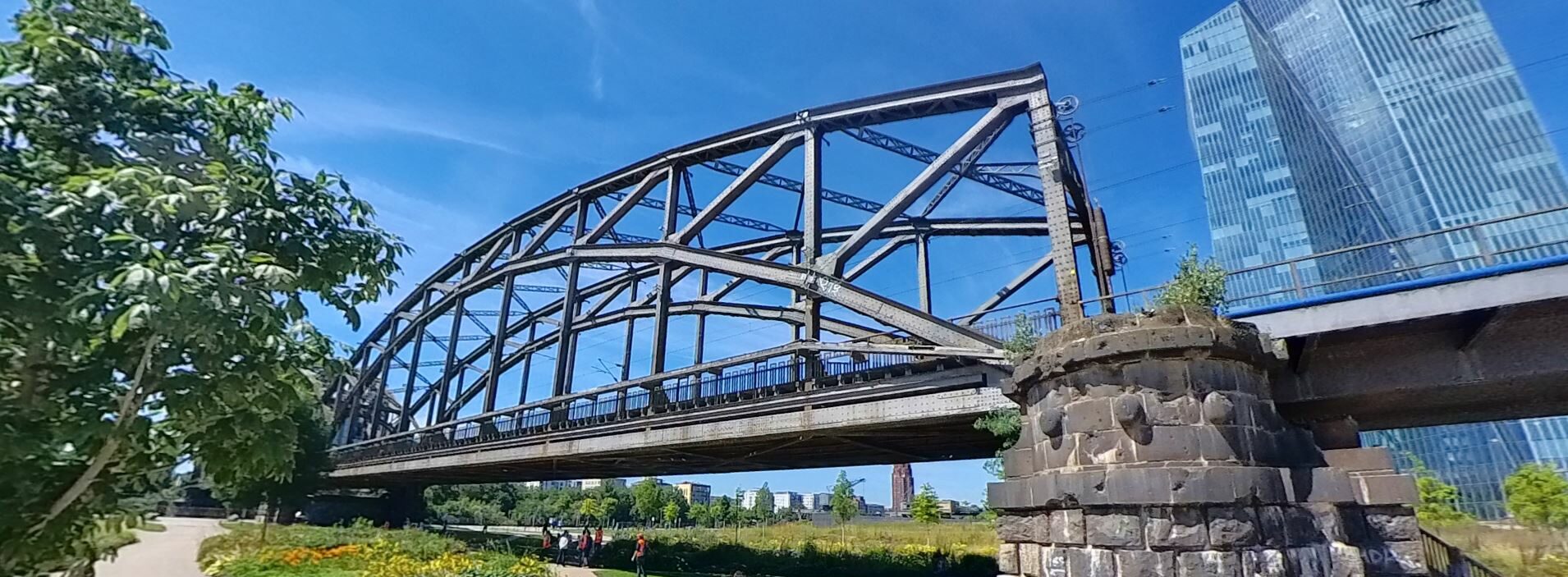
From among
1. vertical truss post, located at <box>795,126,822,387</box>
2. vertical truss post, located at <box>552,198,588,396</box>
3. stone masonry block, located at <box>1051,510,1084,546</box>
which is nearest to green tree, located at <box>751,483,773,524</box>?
vertical truss post, located at <box>552,198,588,396</box>

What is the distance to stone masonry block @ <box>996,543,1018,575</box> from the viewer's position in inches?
354

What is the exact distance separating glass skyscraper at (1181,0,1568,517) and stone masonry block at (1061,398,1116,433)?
71669 mm

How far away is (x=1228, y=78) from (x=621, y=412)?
408 feet

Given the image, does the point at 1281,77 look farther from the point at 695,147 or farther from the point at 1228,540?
the point at 1228,540

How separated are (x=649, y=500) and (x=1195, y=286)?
69432 millimetres

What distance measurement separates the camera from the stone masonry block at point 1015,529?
8742 millimetres

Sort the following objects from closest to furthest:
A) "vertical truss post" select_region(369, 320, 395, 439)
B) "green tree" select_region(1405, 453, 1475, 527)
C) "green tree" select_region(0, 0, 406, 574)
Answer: "green tree" select_region(0, 0, 406, 574) < "green tree" select_region(1405, 453, 1475, 527) < "vertical truss post" select_region(369, 320, 395, 439)

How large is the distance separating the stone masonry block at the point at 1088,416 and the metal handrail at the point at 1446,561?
366 inches

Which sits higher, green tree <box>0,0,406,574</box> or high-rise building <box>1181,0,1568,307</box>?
high-rise building <box>1181,0,1568,307</box>

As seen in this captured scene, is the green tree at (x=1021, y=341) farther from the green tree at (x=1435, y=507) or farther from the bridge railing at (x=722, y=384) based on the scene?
the green tree at (x=1435, y=507)

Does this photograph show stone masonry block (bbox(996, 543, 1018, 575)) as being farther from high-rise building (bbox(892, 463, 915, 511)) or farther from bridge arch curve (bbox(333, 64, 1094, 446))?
high-rise building (bbox(892, 463, 915, 511))

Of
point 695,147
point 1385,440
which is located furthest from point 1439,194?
point 695,147

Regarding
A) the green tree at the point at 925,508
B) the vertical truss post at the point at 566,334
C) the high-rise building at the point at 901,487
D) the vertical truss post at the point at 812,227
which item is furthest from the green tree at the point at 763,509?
the vertical truss post at the point at 812,227

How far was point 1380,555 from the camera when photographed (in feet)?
26.8
